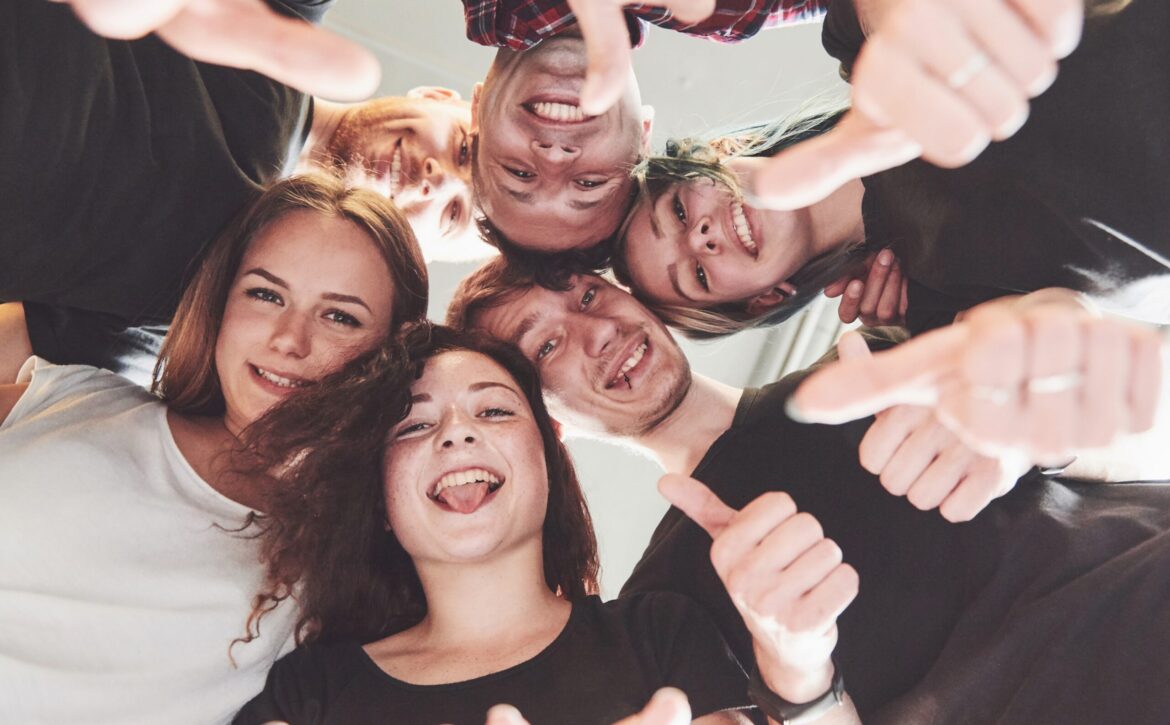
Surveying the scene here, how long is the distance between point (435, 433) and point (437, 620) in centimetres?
27

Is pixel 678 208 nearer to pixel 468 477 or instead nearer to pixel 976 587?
pixel 468 477

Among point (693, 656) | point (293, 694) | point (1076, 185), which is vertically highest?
point (1076, 185)

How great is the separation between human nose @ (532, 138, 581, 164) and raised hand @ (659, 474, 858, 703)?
26.2 inches

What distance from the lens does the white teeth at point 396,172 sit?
69.4 inches

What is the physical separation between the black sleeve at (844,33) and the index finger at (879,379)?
1.80ft

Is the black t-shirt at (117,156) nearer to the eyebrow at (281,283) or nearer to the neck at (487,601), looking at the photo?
the eyebrow at (281,283)

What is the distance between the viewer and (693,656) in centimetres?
121

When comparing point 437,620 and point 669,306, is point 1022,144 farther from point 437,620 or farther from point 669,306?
point 437,620

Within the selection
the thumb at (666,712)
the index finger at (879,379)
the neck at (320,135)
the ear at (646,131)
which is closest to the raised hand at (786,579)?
the thumb at (666,712)

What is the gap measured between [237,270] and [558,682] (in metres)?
0.78

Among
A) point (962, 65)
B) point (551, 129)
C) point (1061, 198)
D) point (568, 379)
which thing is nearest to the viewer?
point (962, 65)

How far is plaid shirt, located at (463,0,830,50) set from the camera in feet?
4.94

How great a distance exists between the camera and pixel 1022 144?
3.26ft

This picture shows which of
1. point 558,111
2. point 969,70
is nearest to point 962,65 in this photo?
point 969,70
